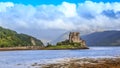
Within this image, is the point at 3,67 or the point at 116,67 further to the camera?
the point at 3,67

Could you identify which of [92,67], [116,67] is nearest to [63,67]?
[92,67]

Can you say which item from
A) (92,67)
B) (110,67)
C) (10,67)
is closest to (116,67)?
(110,67)

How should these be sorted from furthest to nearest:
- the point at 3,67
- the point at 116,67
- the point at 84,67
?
1. the point at 3,67
2. the point at 84,67
3. the point at 116,67

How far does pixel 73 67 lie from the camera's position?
257 feet

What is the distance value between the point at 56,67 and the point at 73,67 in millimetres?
4588

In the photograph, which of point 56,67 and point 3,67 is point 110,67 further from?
point 3,67

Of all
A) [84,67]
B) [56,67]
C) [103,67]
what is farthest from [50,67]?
[103,67]

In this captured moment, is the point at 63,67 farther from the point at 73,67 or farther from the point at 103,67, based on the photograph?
the point at 103,67

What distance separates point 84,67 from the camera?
3024 inches

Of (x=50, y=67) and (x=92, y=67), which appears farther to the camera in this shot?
(x=50, y=67)

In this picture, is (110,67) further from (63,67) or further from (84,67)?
(63,67)

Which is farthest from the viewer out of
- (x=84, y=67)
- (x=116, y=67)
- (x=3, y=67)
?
(x=3, y=67)

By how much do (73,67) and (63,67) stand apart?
2.59 meters

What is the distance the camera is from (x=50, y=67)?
267 feet
